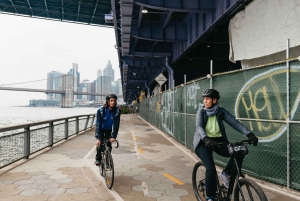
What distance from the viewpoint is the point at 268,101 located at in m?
5.23

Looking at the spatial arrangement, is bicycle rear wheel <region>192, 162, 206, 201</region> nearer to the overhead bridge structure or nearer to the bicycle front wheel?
the bicycle front wheel

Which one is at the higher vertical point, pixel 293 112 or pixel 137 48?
pixel 137 48

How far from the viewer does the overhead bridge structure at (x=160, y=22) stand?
1187 centimetres

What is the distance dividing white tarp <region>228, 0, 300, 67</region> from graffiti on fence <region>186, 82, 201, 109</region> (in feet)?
7.15

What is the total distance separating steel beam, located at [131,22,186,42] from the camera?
54.0 ft

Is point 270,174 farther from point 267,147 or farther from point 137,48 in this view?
point 137,48

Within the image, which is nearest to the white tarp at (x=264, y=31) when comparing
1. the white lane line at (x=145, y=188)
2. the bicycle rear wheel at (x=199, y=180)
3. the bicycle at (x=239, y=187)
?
the bicycle rear wheel at (x=199, y=180)

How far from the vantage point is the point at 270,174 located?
5254mm

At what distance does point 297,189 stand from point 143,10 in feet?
35.9

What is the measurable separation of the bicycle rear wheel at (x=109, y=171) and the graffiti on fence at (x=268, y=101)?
3286 millimetres

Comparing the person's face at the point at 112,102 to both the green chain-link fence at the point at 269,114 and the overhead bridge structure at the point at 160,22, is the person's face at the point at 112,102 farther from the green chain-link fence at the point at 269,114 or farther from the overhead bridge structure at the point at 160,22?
the overhead bridge structure at the point at 160,22

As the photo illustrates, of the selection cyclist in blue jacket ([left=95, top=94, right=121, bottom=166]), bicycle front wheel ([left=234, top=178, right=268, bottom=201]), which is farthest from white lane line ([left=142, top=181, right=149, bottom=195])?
bicycle front wheel ([left=234, top=178, right=268, bottom=201])

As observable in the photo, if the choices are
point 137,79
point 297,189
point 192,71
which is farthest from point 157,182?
point 137,79

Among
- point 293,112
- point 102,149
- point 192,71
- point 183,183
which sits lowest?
point 183,183
